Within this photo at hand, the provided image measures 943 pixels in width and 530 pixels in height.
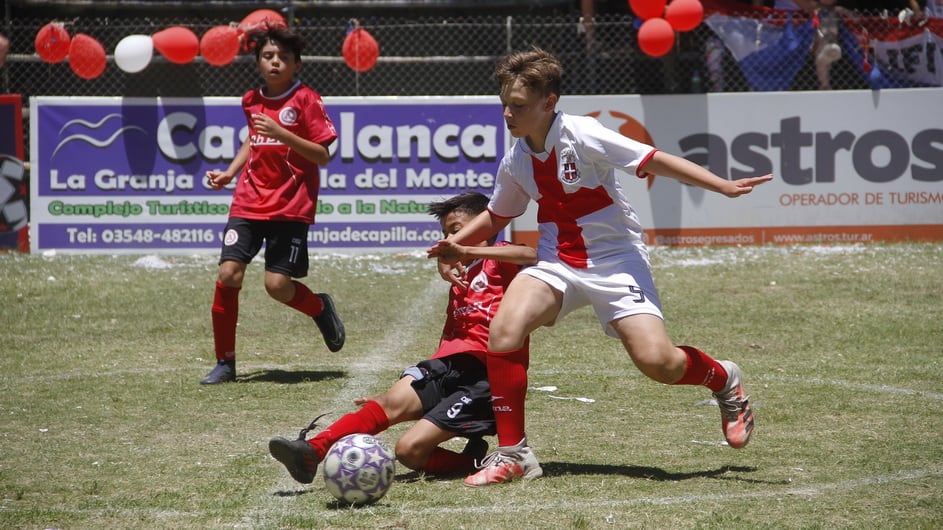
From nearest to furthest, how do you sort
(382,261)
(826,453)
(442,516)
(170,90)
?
(442,516) < (826,453) < (382,261) < (170,90)

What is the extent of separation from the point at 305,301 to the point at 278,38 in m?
1.66

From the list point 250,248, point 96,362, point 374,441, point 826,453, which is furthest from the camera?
point 96,362

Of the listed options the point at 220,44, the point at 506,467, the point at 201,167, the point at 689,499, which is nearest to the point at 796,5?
the point at 220,44

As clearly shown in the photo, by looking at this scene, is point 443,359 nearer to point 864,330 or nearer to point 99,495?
point 99,495

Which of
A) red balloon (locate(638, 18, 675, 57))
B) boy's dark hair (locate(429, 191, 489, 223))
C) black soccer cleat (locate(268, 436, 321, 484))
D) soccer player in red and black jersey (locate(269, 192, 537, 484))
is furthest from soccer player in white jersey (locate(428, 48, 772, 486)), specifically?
red balloon (locate(638, 18, 675, 57))

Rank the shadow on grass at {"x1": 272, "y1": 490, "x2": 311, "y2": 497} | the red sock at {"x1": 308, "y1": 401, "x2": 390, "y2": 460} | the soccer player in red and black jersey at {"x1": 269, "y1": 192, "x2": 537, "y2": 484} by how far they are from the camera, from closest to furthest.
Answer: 1. the shadow on grass at {"x1": 272, "y1": 490, "x2": 311, "y2": 497}
2. the red sock at {"x1": 308, "y1": 401, "x2": 390, "y2": 460}
3. the soccer player in red and black jersey at {"x1": 269, "y1": 192, "x2": 537, "y2": 484}

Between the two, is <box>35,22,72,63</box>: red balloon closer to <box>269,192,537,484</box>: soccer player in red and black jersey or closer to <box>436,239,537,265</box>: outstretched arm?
<box>269,192,537,484</box>: soccer player in red and black jersey

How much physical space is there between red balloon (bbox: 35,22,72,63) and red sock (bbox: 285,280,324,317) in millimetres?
8013

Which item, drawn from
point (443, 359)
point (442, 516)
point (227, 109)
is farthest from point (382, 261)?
point (442, 516)

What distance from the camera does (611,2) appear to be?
16609 mm

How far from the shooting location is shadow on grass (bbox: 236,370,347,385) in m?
7.46

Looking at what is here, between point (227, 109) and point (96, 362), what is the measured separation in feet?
19.7

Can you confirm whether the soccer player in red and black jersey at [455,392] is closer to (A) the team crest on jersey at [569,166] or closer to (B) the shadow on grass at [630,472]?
(B) the shadow on grass at [630,472]

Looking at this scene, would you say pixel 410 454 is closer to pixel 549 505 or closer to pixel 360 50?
pixel 549 505
